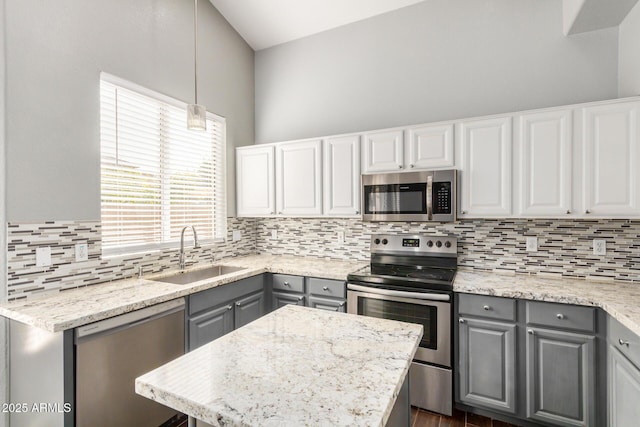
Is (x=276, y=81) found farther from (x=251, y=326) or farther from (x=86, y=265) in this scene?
(x=251, y=326)

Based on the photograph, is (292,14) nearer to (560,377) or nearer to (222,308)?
(222,308)

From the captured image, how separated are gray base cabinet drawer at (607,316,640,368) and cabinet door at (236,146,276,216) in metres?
2.73

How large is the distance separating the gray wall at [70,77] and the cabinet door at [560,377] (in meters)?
3.13

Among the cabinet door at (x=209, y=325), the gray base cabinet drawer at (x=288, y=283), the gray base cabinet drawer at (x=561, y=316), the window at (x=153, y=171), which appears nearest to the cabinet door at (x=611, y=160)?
the gray base cabinet drawer at (x=561, y=316)

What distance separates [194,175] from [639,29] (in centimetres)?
358

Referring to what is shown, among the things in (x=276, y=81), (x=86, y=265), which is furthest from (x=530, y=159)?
(x=86, y=265)

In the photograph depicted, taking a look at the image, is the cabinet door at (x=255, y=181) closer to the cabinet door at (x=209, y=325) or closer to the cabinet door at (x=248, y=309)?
the cabinet door at (x=248, y=309)

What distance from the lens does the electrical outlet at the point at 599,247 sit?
246 centimetres

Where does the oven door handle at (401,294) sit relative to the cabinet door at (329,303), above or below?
above

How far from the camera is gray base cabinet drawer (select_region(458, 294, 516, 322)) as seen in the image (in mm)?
2215

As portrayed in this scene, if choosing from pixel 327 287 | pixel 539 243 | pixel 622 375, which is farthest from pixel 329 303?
pixel 622 375

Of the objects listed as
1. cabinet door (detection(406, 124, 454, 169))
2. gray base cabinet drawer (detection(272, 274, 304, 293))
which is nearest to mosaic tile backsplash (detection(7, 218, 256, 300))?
gray base cabinet drawer (detection(272, 274, 304, 293))

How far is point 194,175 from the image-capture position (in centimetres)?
325

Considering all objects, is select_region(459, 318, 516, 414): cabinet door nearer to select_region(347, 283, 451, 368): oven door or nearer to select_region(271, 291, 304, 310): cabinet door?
select_region(347, 283, 451, 368): oven door
